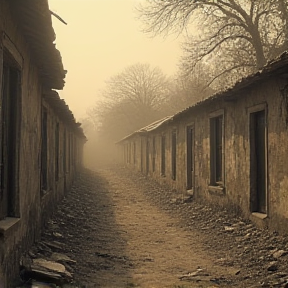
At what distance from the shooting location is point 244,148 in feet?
30.0

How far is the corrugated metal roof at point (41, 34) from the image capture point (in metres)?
5.04

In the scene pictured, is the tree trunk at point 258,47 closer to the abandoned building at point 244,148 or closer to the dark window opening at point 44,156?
the abandoned building at point 244,148

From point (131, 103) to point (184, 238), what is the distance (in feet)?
163

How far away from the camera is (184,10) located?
23.5 m

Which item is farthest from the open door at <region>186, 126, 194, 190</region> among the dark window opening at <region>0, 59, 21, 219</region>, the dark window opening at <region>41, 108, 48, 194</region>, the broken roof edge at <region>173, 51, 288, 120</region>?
the dark window opening at <region>0, 59, 21, 219</region>

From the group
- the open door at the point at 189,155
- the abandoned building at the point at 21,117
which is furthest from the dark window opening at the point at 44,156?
the open door at the point at 189,155

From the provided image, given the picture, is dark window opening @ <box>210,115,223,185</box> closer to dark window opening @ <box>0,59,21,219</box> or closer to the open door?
the open door

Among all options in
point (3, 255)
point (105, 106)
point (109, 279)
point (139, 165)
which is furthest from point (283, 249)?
point (105, 106)

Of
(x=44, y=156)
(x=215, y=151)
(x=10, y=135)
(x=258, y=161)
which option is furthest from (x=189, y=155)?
(x=10, y=135)

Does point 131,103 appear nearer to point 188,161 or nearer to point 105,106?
point 105,106

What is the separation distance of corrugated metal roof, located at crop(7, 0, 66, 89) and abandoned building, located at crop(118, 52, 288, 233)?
3.23 metres

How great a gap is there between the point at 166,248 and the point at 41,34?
4.21 metres

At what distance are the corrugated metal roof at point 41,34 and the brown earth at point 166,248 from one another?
295 centimetres

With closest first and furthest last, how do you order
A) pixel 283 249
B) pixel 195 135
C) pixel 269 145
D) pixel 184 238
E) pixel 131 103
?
pixel 283 249 < pixel 269 145 < pixel 184 238 < pixel 195 135 < pixel 131 103
